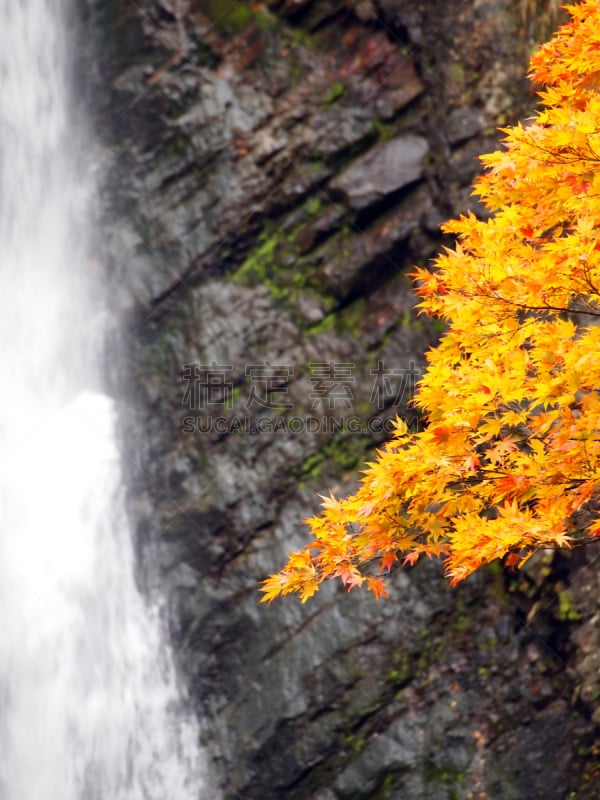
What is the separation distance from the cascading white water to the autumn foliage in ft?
14.2

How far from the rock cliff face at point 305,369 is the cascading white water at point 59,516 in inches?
14.8

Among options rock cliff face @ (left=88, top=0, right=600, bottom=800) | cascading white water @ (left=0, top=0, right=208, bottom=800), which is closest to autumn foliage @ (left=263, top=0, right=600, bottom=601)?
rock cliff face @ (left=88, top=0, right=600, bottom=800)

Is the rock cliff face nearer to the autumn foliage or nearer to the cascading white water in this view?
the cascading white water

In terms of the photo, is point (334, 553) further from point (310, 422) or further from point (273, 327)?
point (273, 327)

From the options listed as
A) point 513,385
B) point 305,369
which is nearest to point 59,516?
point 305,369

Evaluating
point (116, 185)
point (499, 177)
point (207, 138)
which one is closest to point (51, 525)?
point (116, 185)

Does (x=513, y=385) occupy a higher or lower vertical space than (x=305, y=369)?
lower

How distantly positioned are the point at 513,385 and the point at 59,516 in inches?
236

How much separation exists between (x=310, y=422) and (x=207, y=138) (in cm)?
358

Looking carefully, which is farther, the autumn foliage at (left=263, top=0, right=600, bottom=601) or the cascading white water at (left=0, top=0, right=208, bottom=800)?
the cascading white water at (left=0, top=0, right=208, bottom=800)

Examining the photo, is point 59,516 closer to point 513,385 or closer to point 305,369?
point 305,369

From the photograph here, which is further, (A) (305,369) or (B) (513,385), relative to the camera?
(A) (305,369)

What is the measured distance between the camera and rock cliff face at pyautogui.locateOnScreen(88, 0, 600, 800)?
6426 millimetres

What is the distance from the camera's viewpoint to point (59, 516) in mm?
7793
